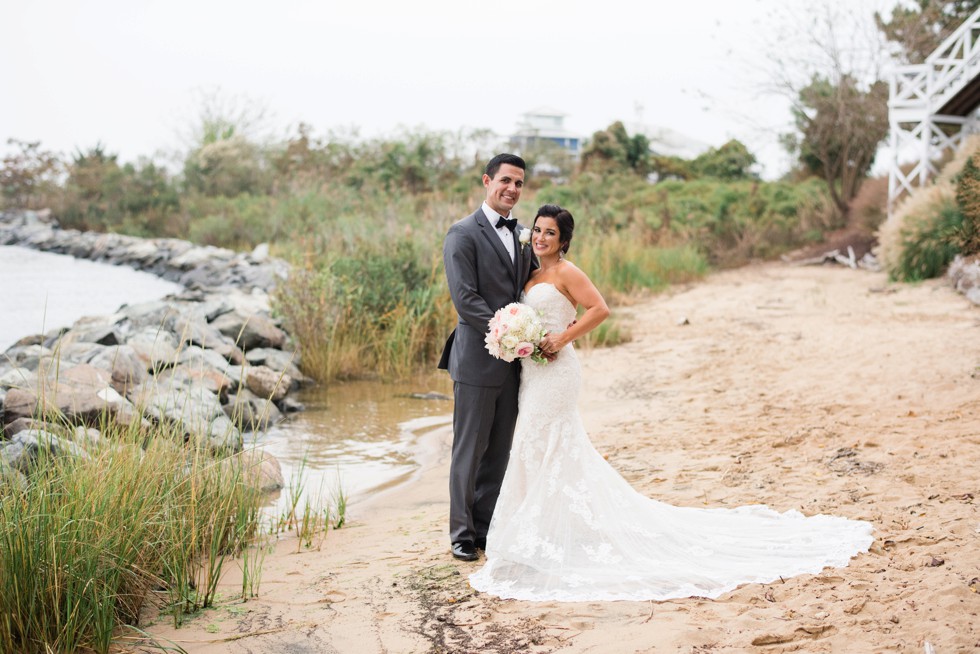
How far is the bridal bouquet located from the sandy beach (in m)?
1.21

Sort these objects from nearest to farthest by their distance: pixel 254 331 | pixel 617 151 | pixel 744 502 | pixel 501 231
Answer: pixel 501 231, pixel 744 502, pixel 254 331, pixel 617 151

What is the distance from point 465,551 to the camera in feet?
16.0

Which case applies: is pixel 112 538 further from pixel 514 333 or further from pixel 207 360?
pixel 207 360

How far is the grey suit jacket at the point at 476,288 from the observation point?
16.0 ft

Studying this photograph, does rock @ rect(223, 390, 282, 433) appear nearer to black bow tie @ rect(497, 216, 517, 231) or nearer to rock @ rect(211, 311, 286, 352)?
rock @ rect(211, 311, 286, 352)

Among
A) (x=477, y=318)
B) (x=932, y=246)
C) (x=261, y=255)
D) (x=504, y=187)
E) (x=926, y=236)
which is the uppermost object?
(x=926, y=236)

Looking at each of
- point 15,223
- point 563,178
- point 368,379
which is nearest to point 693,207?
point 563,178

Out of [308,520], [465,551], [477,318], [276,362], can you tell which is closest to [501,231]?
[477,318]

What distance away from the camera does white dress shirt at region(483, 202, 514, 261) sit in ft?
16.3

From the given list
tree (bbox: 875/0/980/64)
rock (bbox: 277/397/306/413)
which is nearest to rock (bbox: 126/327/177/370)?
rock (bbox: 277/397/306/413)

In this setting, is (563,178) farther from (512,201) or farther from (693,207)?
(512,201)

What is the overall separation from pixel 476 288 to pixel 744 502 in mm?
2226

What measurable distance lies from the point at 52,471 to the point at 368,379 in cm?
678

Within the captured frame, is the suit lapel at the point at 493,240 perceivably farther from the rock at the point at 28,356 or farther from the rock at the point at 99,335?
the rock at the point at 99,335
